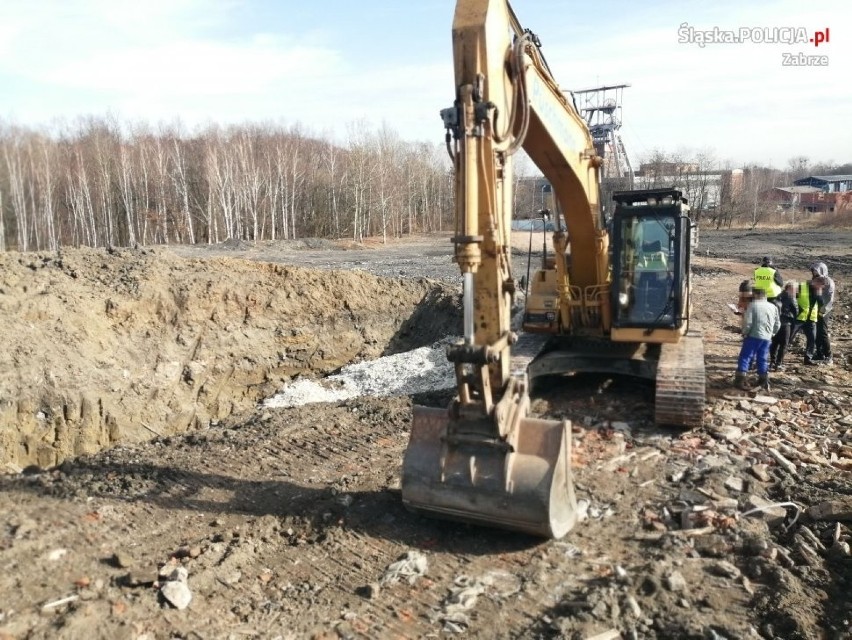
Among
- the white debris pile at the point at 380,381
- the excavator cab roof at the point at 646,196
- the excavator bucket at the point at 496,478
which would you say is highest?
the excavator cab roof at the point at 646,196

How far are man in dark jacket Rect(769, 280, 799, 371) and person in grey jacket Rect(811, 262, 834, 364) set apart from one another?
0.38 meters

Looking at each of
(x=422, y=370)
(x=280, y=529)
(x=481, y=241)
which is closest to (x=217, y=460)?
(x=280, y=529)

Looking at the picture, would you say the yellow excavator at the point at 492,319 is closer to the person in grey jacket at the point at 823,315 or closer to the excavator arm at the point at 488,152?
the excavator arm at the point at 488,152

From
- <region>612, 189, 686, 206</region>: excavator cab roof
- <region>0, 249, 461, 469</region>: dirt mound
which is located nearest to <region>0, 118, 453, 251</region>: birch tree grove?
<region>0, 249, 461, 469</region>: dirt mound

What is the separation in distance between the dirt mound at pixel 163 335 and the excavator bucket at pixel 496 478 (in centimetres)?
669

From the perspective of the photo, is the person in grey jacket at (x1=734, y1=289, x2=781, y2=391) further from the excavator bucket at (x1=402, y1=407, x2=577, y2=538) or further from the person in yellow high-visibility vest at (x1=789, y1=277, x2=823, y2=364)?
the excavator bucket at (x1=402, y1=407, x2=577, y2=538)

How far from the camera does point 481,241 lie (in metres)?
3.84

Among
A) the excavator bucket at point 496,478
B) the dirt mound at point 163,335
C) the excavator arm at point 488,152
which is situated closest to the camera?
the excavator arm at point 488,152

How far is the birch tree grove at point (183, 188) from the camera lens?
1375 inches

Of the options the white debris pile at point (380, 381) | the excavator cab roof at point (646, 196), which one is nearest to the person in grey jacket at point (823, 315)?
the excavator cab roof at point (646, 196)

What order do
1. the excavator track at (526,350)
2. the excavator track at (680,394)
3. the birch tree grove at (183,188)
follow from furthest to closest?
the birch tree grove at (183,188) → the excavator track at (526,350) → the excavator track at (680,394)

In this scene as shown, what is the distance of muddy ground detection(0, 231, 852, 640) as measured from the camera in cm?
367

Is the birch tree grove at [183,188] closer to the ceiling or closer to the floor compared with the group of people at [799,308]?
closer to the ceiling

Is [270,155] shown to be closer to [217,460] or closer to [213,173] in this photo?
[213,173]
